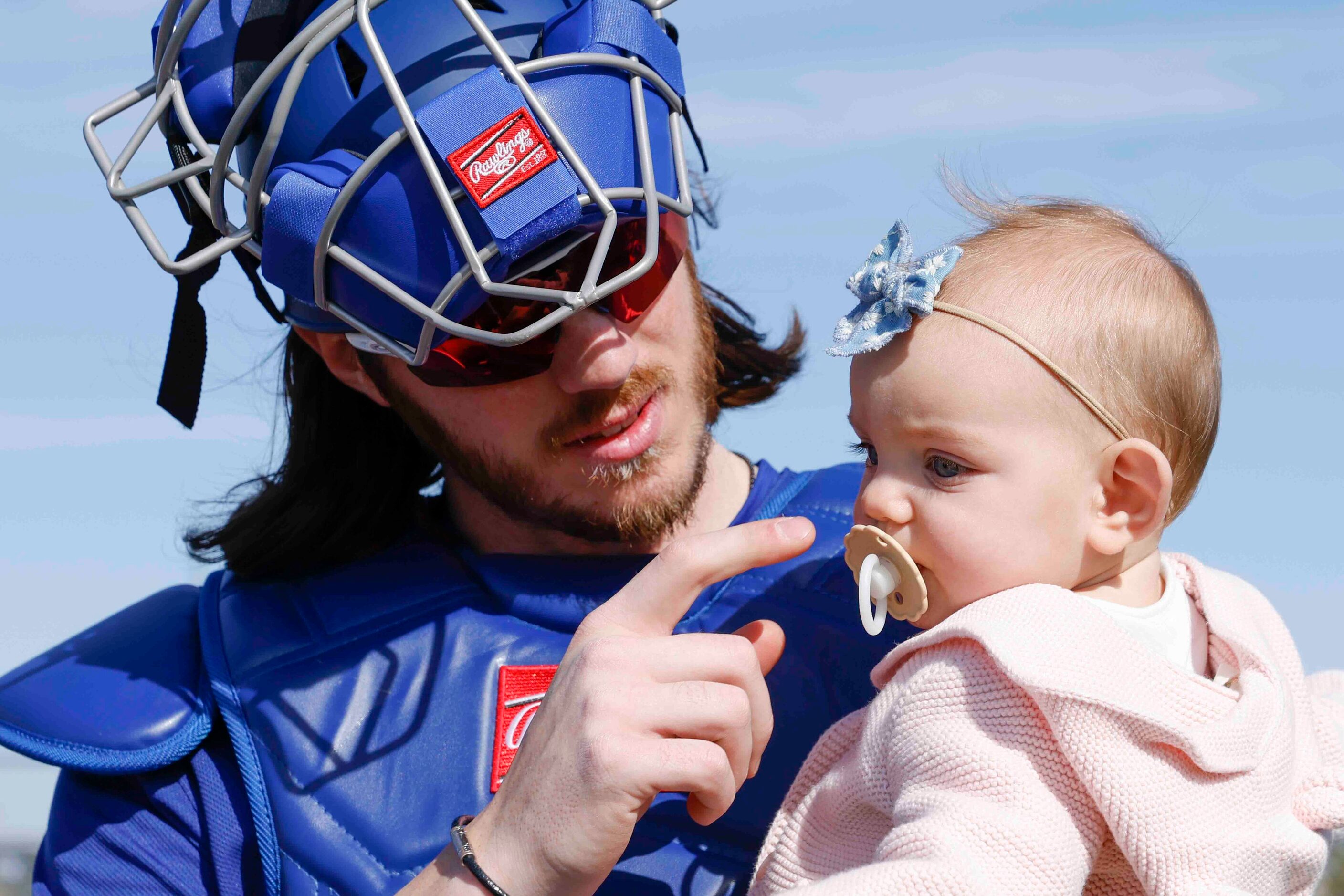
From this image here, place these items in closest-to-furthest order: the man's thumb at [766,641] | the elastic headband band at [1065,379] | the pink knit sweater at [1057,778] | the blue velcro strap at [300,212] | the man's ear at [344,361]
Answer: the pink knit sweater at [1057,778] < the elastic headband band at [1065,379] < the man's thumb at [766,641] < the blue velcro strap at [300,212] < the man's ear at [344,361]

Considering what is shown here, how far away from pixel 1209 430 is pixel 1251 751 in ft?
1.41

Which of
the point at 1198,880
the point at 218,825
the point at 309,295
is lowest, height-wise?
the point at 218,825

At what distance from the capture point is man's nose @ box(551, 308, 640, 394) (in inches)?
85.0

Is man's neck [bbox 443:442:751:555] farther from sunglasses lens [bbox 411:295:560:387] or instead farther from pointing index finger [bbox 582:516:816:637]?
pointing index finger [bbox 582:516:816:637]

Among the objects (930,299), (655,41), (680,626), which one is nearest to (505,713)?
(680,626)

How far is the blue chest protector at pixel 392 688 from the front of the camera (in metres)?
2.07

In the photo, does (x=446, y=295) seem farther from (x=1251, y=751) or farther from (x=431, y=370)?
(x=1251, y=751)

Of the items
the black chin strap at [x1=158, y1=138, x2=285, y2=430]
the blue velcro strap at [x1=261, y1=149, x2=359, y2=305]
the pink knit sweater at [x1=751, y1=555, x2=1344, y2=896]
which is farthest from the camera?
the black chin strap at [x1=158, y1=138, x2=285, y2=430]

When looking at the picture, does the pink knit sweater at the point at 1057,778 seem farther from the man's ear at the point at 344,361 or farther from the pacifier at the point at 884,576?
the man's ear at the point at 344,361

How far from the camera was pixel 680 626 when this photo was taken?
2.27 metres

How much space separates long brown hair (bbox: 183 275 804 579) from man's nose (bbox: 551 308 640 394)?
35cm

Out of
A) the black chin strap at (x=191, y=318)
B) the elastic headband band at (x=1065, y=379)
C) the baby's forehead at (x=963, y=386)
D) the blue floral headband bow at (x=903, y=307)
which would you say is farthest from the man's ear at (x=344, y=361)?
the elastic headband band at (x=1065, y=379)

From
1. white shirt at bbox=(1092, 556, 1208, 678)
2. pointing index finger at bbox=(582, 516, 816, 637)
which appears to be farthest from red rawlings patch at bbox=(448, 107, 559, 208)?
white shirt at bbox=(1092, 556, 1208, 678)

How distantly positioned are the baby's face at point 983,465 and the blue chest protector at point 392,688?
1.66 feet
